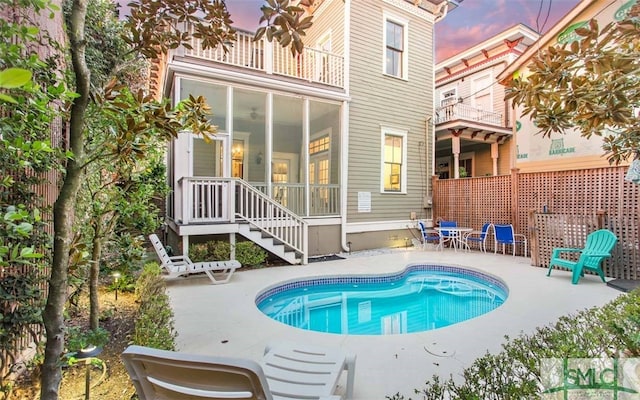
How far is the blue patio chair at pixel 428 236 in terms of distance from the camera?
9965 millimetres

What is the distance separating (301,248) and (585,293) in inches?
218

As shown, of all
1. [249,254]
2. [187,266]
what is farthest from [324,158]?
[187,266]

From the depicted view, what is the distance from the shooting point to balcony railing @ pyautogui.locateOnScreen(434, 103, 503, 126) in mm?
11820

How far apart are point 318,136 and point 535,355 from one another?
8705 mm

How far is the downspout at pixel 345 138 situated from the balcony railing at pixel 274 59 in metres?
0.20

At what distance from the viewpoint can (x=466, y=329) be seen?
146 inches

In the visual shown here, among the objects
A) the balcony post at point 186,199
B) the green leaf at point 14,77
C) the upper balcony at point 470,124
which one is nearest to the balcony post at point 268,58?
the balcony post at point 186,199

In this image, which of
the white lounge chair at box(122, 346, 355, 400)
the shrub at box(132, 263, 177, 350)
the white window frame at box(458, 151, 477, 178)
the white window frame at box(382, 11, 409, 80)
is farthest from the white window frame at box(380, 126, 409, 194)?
the white lounge chair at box(122, 346, 355, 400)

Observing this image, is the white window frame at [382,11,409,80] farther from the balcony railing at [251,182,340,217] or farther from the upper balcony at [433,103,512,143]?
the balcony railing at [251,182,340,217]

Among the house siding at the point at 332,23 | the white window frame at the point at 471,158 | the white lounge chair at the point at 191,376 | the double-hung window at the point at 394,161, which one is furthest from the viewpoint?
the white window frame at the point at 471,158

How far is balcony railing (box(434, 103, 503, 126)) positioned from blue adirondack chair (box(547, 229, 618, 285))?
6513 millimetres

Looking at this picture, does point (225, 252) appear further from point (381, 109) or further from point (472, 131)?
point (472, 131)

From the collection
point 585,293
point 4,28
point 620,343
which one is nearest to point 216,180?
point 4,28

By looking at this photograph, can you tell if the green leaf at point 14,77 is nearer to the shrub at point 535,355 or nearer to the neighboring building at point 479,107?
the shrub at point 535,355
